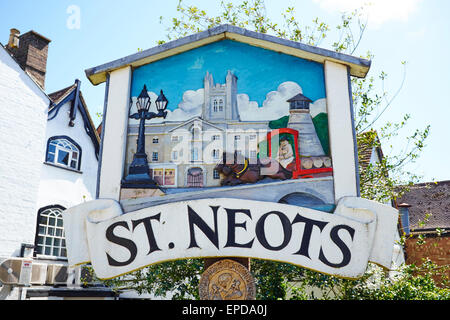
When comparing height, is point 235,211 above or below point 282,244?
above

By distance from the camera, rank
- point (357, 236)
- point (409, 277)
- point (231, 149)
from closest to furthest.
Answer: point (357, 236), point (231, 149), point (409, 277)

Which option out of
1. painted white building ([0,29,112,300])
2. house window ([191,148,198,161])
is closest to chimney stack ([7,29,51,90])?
painted white building ([0,29,112,300])

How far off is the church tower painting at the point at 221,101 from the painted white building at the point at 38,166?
723 cm

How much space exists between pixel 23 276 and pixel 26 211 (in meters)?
2.22

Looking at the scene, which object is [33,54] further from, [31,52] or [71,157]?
[71,157]

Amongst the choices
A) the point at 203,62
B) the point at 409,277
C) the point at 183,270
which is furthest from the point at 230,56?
the point at 409,277

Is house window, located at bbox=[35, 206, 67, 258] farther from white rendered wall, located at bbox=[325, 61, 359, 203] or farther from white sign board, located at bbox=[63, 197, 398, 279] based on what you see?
white rendered wall, located at bbox=[325, 61, 359, 203]

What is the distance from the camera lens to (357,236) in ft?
15.6

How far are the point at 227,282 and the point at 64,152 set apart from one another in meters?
10.8

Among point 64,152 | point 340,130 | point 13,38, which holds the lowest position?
point 340,130

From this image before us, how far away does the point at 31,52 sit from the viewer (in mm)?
13914

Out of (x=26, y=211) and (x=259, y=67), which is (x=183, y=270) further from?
(x=26, y=211)

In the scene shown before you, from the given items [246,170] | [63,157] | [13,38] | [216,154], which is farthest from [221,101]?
[13,38]

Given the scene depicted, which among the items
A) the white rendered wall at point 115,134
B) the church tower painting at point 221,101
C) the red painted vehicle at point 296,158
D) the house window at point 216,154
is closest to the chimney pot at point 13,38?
the white rendered wall at point 115,134
